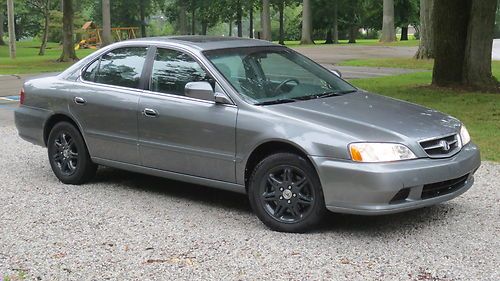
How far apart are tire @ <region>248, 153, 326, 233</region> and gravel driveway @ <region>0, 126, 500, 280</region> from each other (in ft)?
0.41

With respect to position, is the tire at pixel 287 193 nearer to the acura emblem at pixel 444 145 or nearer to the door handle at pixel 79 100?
the acura emblem at pixel 444 145

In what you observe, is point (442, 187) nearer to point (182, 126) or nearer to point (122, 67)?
point (182, 126)

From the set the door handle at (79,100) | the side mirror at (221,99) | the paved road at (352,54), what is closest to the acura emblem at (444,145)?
the side mirror at (221,99)

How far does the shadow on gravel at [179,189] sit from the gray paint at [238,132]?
1.60 feet

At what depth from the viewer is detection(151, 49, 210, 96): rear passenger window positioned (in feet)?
19.4

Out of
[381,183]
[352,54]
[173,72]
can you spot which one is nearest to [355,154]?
[381,183]

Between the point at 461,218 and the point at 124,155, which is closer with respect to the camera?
the point at 461,218

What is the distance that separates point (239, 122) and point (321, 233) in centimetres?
111

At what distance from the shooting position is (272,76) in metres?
5.97

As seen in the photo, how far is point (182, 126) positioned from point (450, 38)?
1062 cm

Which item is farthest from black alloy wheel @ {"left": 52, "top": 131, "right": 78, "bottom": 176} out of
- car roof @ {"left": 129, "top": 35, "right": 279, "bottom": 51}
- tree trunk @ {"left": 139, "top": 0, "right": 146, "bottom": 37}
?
tree trunk @ {"left": 139, "top": 0, "right": 146, "bottom": 37}

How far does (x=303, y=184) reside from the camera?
5.06 meters

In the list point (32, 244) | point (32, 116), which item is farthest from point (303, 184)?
point (32, 116)

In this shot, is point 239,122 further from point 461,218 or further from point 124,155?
point 461,218
